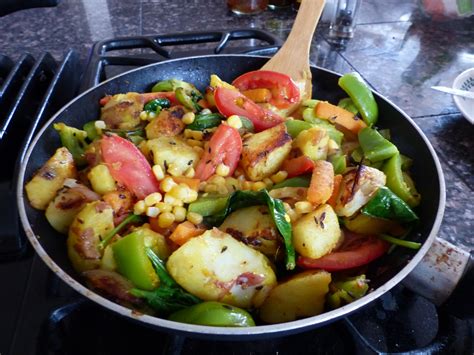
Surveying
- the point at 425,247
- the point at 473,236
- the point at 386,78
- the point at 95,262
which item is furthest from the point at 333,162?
the point at 386,78

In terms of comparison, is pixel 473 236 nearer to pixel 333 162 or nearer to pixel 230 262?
pixel 333 162

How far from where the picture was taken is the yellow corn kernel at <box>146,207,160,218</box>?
87cm

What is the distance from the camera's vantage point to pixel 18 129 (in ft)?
4.13

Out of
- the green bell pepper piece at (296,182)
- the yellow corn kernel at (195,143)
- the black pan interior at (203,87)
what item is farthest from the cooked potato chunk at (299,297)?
the yellow corn kernel at (195,143)

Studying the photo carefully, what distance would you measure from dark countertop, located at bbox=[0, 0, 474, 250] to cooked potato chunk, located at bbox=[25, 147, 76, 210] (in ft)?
3.08

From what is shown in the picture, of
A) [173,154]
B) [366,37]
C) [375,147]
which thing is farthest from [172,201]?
[366,37]

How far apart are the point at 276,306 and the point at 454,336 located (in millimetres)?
337

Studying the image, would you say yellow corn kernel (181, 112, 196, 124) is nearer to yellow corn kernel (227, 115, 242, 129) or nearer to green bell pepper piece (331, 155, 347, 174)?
yellow corn kernel (227, 115, 242, 129)

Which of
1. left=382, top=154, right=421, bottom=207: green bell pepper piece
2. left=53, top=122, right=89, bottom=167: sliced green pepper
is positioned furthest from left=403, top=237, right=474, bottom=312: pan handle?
left=53, top=122, right=89, bottom=167: sliced green pepper

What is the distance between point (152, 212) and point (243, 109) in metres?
0.39

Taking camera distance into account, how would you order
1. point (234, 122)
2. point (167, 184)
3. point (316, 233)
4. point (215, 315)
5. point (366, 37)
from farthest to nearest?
point (366, 37) → point (234, 122) → point (167, 184) → point (316, 233) → point (215, 315)

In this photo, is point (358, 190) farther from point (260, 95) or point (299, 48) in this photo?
point (299, 48)

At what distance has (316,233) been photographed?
806 mm

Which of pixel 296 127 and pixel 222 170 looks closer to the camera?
pixel 222 170
